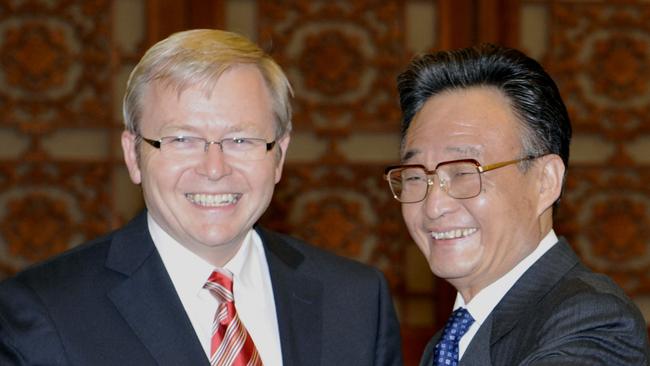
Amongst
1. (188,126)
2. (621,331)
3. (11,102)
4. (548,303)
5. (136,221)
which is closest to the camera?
(621,331)

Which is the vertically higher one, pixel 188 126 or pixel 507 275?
pixel 188 126

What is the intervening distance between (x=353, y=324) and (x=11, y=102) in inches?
113

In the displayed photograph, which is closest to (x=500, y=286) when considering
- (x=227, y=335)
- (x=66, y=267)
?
(x=227, y=335)

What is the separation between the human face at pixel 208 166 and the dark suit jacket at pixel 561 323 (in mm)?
585

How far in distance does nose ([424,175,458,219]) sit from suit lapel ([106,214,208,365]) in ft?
1.92

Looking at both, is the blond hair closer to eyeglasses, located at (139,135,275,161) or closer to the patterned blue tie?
eyeglasses, located at (139,135,275,161)

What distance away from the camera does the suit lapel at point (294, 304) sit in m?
2.40

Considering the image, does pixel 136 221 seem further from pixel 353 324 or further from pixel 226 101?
pixel 353 324

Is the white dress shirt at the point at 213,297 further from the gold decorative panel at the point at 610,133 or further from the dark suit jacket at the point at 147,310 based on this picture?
the gold decorative panel at the point at 610,133

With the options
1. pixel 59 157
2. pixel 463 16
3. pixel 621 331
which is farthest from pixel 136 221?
pixel 463 16

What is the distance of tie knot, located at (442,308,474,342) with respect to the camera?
7.63 ft

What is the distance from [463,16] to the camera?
16.8 ft

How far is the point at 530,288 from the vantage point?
2.22 meters

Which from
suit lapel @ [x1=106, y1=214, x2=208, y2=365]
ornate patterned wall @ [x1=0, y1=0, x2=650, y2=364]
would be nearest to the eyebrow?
suit lapel @ [x1=106, y1=214, x2=208, y2=365]
